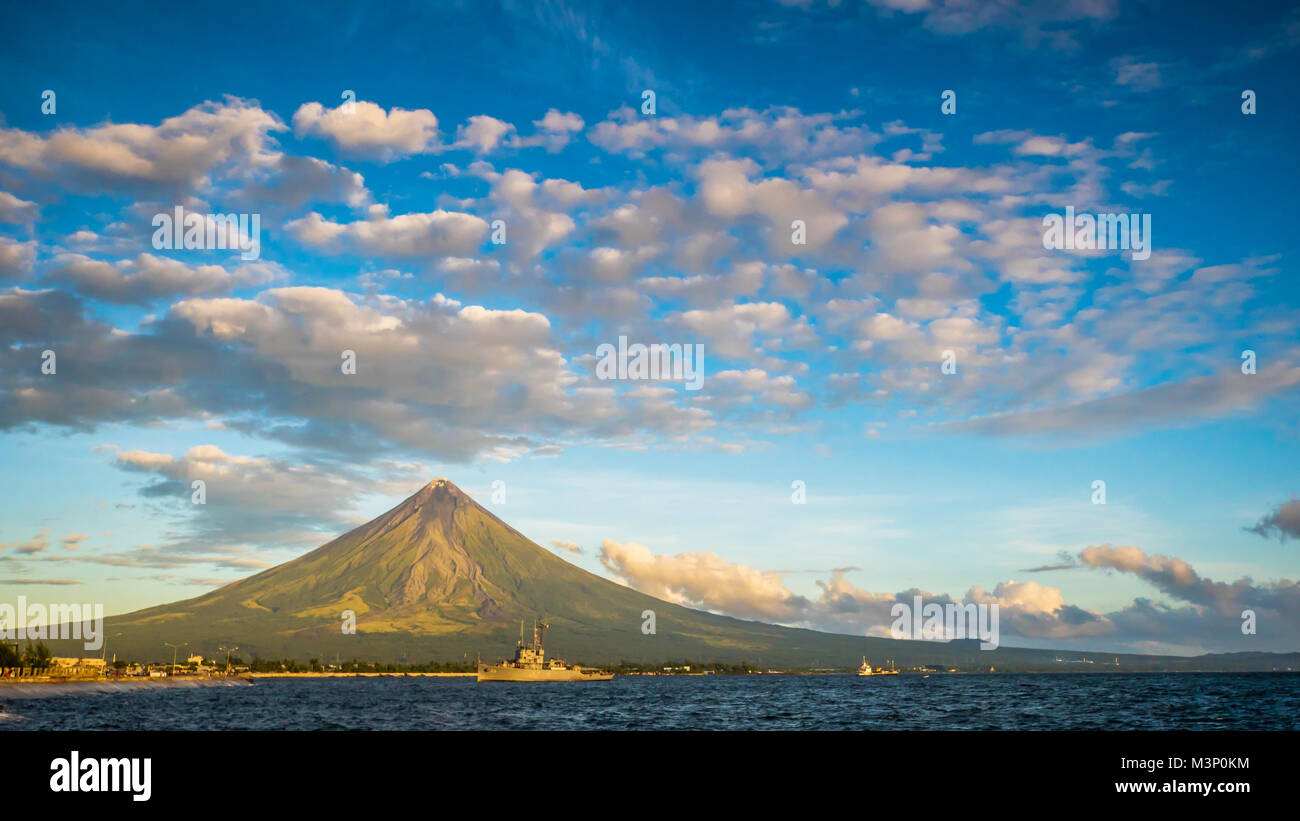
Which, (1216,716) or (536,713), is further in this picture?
(536,713)
